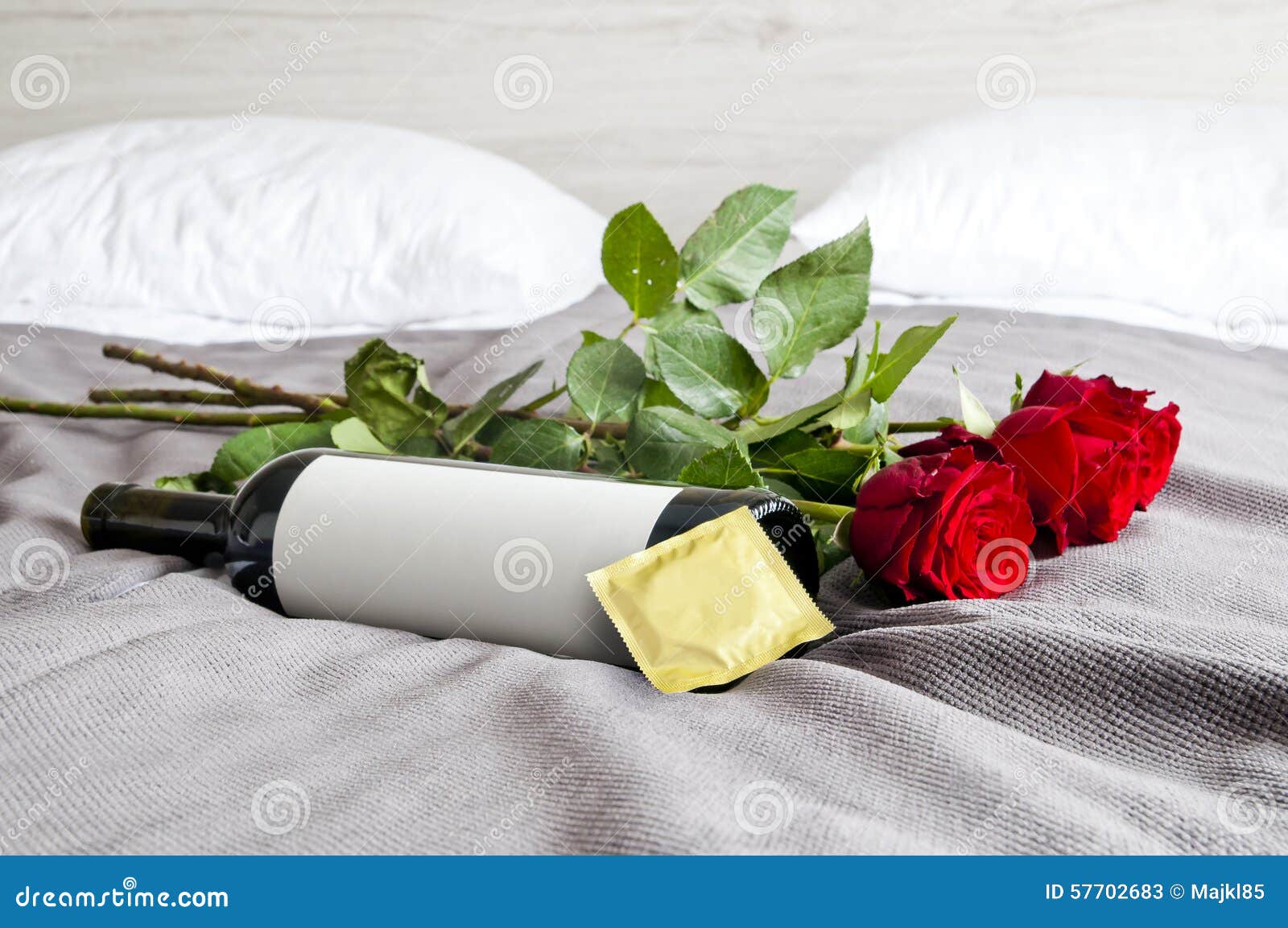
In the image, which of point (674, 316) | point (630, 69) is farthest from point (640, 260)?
point (630, 69)

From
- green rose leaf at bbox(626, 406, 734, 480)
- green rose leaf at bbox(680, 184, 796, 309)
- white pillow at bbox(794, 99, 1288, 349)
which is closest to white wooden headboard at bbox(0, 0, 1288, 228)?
white pillow at bbox(794, 99, 1288, 349)

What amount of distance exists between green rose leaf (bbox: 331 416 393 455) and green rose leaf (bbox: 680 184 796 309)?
22 centimetres

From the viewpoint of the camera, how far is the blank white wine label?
1.66 feet

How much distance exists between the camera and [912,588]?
1.81 feet

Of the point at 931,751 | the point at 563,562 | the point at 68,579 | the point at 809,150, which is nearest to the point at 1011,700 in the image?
the point at 931,751

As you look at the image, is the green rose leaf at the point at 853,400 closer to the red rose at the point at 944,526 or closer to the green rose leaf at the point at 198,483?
the red rose at the point at 944,526

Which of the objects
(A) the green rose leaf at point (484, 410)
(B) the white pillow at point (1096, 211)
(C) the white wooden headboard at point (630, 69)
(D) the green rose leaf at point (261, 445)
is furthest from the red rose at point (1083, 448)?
(C) the white wooden headboard at point (630, 69)

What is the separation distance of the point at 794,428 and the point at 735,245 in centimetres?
13

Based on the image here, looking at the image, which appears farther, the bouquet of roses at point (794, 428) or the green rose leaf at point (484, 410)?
the green rose leaf at point (484, 410)

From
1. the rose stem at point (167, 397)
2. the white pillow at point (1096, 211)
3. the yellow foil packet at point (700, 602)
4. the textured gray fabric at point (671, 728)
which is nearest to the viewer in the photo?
the textured gray fabric at point (671, 728)

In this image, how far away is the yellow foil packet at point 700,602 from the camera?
0.49 m

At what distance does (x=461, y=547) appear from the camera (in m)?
0.52

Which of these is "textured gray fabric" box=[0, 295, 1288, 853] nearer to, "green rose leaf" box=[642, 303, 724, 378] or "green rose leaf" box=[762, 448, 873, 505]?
"green rose leaf" box=[762, 448, 873, 505]

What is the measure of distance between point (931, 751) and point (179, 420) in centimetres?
63
